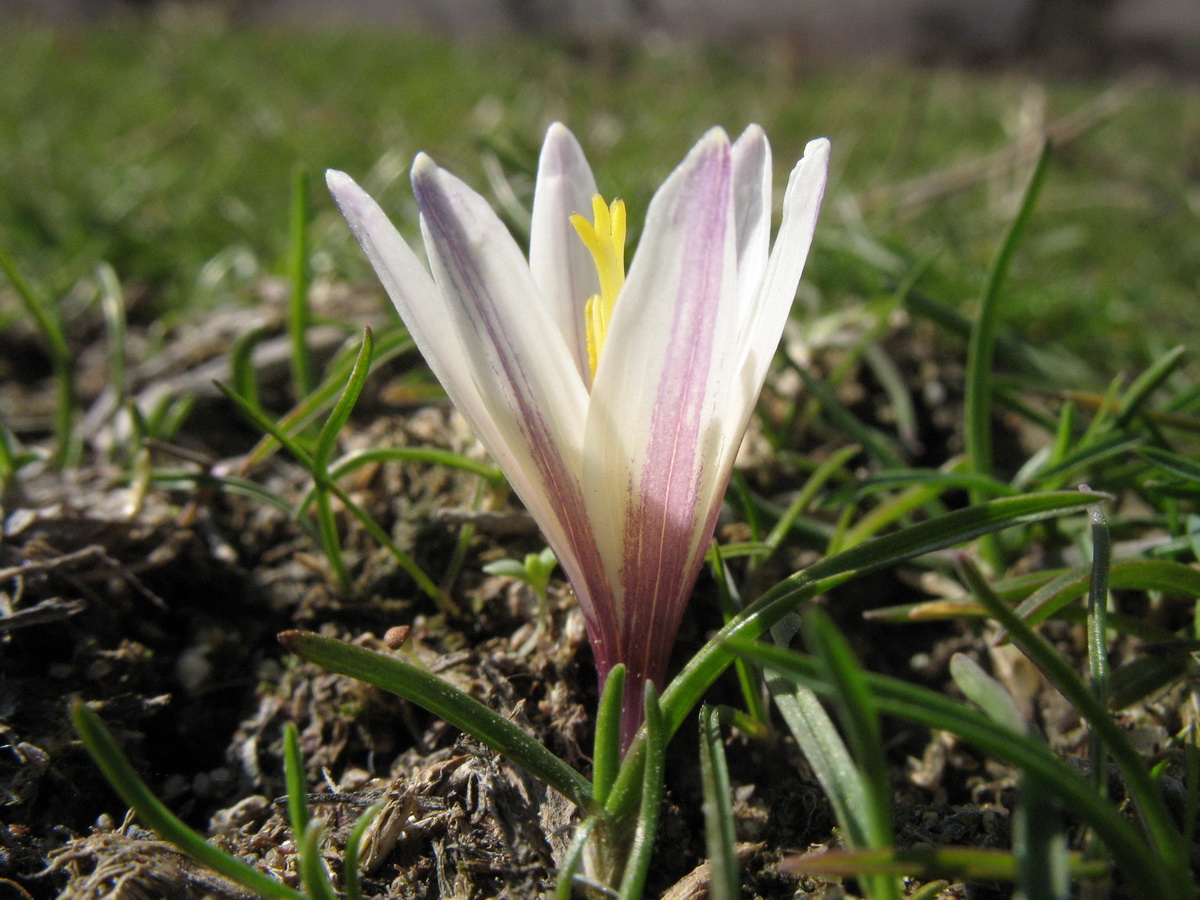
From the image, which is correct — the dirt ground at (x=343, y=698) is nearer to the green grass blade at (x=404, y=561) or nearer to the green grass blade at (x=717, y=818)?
the green grass blade at (x=404, y=561)

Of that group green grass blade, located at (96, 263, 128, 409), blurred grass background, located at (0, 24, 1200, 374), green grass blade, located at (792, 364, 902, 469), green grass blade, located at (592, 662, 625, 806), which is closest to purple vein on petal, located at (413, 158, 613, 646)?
green grass blade, located at (592, 662, 625, 806)

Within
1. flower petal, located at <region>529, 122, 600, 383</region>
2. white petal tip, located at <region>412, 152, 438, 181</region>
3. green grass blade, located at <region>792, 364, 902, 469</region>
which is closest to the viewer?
white petal tip, located at <region>412, 152, 438, 181</region>

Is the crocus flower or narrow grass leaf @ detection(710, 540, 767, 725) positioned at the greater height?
the crocus flower

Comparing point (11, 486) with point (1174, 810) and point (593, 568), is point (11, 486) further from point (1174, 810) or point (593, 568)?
point (1174, 810)

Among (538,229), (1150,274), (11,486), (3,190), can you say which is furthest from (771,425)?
(3,190)

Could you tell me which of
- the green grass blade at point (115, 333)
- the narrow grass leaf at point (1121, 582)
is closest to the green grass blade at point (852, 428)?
the narrow grass leaf at point (1121, 582)

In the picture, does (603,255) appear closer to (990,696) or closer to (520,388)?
(520,388)

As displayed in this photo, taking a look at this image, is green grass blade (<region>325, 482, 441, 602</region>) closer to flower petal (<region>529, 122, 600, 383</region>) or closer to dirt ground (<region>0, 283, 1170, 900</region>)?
dirt ground (<region>0, 283, 1170, 900</region>)
